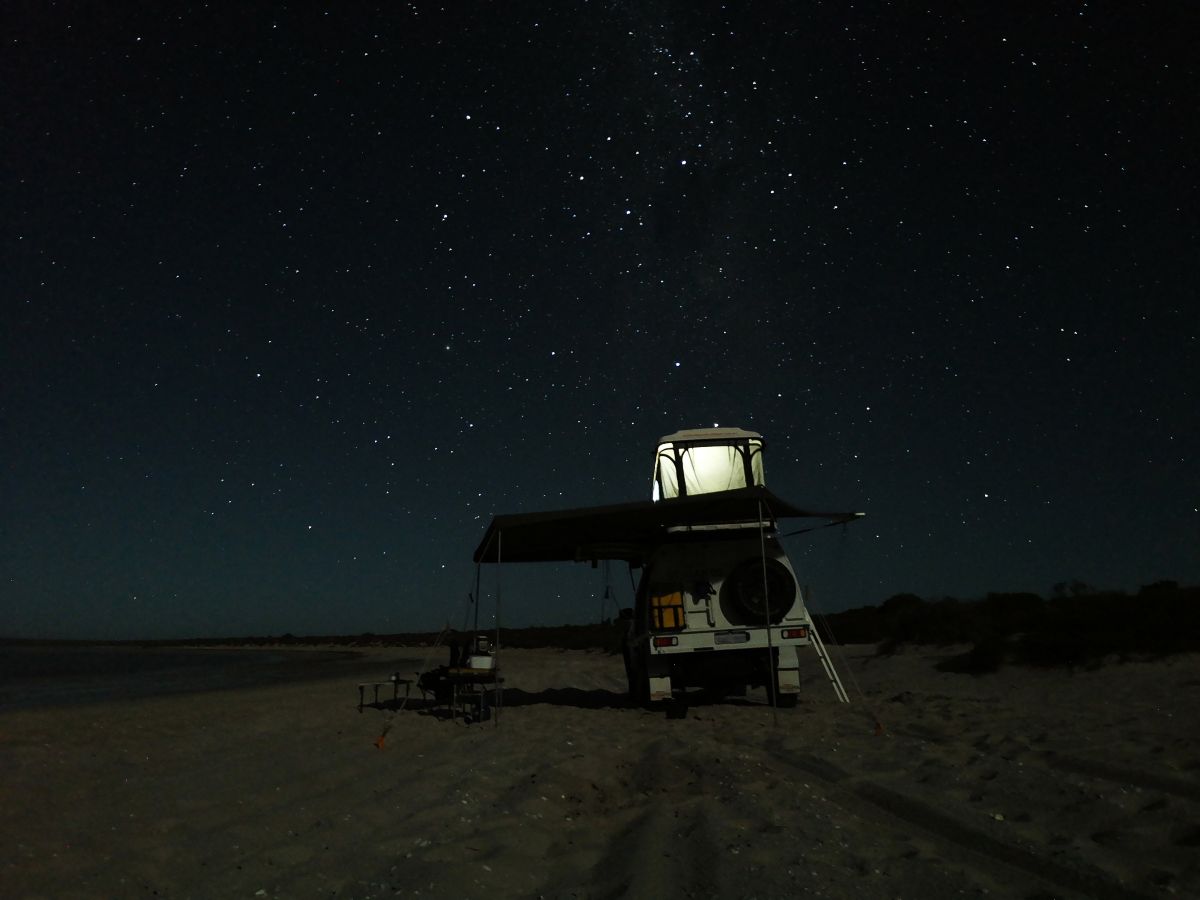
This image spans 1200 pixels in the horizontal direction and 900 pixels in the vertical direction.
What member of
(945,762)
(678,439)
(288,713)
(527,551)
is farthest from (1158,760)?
(288,713)

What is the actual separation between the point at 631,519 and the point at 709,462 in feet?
6.38

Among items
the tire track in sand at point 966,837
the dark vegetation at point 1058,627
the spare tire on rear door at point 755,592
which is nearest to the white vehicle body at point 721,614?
the spare tire on rear door at point 755,592

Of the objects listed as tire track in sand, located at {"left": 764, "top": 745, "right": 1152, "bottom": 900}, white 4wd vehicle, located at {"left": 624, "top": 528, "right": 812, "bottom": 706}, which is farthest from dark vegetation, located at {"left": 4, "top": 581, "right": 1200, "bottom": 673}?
tire track in sand, located at {"left": 764, "top": 745, "right": 1152, "bottom": 900}

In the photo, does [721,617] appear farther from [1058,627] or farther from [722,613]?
[1058,627]

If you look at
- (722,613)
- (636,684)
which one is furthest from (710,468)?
(636,684)

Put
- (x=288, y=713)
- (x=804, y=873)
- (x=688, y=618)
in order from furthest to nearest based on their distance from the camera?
(x=288, y=713)
(x=688, y=618)
(x=804, y=873)

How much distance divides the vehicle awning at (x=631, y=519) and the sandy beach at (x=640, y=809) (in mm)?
2768

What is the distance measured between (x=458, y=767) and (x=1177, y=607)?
14.4 metres

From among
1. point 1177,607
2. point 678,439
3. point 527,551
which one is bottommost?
point 1177,607

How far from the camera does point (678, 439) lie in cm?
1222

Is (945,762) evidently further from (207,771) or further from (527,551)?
(527,551)

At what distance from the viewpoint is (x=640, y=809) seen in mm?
5305

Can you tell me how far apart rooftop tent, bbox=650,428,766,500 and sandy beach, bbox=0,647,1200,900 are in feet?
12.1

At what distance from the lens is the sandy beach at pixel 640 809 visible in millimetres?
3850
